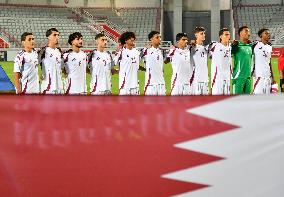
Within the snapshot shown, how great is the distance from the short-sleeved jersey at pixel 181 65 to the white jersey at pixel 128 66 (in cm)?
A: 66

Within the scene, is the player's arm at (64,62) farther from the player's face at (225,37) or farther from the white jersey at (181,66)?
the player's face at (225,37)

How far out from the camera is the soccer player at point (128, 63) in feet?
29.2

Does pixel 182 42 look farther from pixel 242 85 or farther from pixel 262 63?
pixel 262 63

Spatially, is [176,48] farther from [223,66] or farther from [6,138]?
[6,138]

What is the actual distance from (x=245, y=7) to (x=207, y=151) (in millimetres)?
33473

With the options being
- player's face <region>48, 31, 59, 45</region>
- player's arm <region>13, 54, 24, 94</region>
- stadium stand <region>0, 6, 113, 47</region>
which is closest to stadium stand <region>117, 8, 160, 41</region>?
stadium stand <region>0, 6, 113, 47</region>

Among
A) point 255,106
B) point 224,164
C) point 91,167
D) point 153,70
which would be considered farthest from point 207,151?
point 153,70

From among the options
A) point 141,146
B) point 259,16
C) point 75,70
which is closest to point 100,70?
point 75,70

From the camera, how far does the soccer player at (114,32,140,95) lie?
8891 millimetres

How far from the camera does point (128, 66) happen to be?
898cm

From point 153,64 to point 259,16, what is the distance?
27.1 meters

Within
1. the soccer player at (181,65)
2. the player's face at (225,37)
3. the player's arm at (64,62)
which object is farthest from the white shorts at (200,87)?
the player's arm at (64,62)

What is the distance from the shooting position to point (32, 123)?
3.05m

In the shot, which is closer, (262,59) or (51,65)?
(51,65)
